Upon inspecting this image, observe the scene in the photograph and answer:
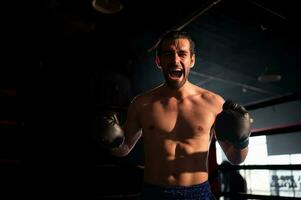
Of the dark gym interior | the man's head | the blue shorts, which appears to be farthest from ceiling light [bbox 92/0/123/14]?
the blue shorts

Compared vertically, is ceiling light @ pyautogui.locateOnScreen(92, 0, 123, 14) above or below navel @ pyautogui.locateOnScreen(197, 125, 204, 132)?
above

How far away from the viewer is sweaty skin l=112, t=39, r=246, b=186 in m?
1.67

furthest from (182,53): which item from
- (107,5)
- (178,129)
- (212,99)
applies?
(107,5)

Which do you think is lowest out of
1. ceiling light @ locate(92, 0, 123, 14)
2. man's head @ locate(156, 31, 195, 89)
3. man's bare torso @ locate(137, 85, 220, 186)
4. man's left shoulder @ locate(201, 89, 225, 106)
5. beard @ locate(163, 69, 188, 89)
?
man's bare torso @ locate(137, 85, 220, 186)

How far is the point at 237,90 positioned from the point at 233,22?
6528 mm

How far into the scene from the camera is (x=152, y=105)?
1882 mm

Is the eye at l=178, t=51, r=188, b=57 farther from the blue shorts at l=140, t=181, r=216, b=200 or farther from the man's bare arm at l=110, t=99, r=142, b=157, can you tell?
the blue shorts at l=140, t=181, r=216, b=200

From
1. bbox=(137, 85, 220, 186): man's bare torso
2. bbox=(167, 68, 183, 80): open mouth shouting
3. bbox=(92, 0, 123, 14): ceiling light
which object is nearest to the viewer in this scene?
bbox=(137, 85, 220, 186): man's bare torso

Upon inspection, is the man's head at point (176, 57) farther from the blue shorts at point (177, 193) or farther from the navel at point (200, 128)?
the blue shorts at point (177, 193)

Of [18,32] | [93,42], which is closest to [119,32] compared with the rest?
[93,42]

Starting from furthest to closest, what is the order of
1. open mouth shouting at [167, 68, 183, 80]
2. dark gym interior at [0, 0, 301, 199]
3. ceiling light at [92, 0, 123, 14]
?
ceiling light at [92, 0, 123, 14] < dark gym interior at [0, 0, 301, 199] < open mouth shouting at [167, 68, 183, 80]

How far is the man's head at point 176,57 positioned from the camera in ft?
5.80

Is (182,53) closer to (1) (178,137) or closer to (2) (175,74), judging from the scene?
(2) (175,74)

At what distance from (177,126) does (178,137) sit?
7cm
